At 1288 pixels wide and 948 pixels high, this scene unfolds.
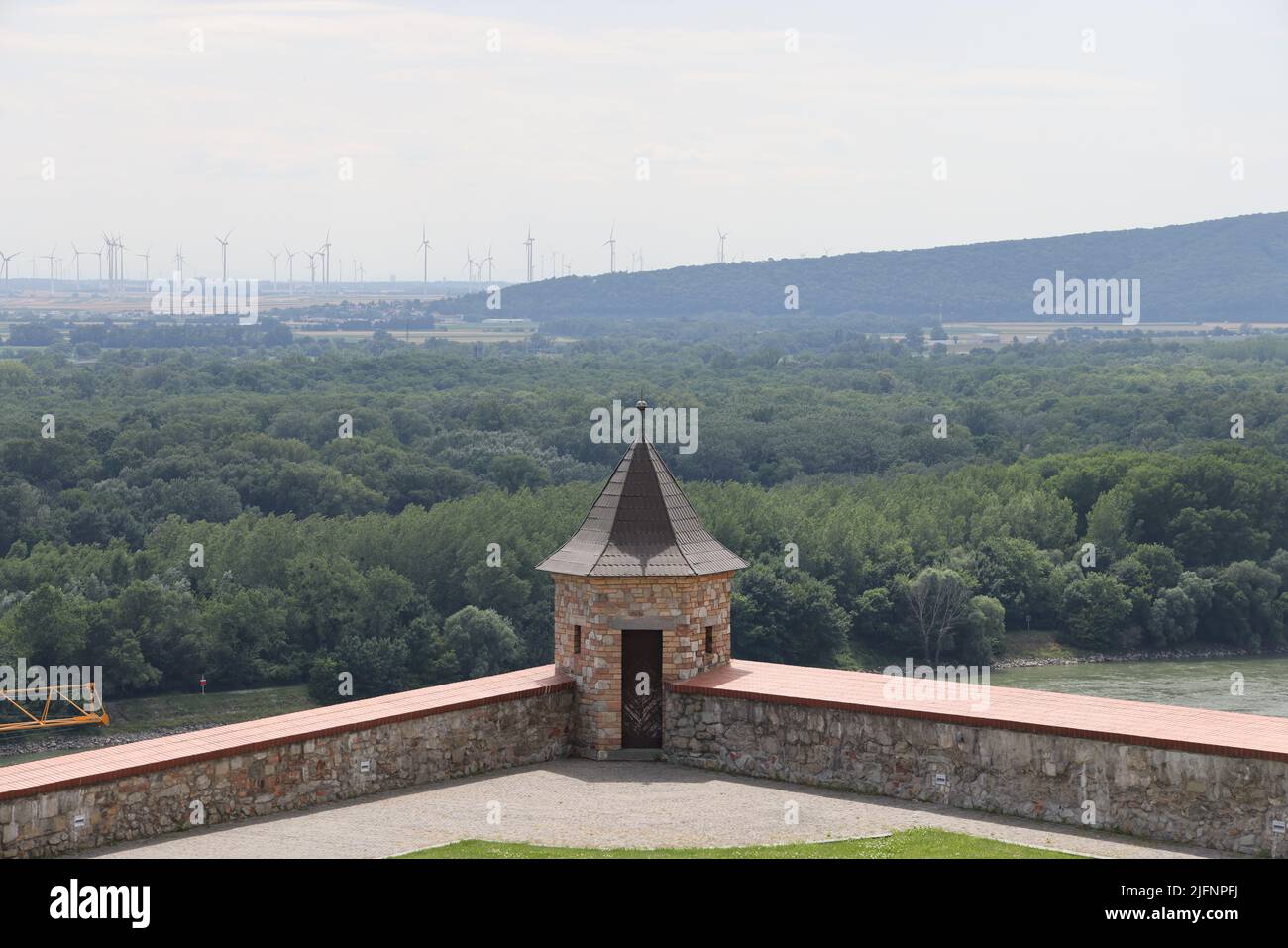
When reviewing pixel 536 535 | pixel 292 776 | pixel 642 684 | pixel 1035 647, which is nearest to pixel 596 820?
pixel 642 684

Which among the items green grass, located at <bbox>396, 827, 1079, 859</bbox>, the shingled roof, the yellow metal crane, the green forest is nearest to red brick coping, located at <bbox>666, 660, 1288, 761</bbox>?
the shingled roof

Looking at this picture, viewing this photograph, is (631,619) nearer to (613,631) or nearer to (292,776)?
(613,631)

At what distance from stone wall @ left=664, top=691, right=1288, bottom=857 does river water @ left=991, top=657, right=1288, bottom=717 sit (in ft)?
128

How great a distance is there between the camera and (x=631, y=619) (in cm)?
2350

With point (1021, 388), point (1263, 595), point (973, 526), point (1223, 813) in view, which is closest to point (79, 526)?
point (973, 526)

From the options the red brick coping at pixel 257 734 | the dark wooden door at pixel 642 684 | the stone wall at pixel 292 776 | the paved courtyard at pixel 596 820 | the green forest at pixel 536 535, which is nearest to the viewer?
the stone wall at pixel 292 776

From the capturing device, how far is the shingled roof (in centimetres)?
2350

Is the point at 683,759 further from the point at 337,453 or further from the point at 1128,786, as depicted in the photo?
the point at 337,453

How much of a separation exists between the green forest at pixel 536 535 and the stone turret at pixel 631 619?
162ft

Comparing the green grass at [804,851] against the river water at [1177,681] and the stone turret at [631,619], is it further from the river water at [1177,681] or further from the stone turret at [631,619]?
the river water at [1177,681]

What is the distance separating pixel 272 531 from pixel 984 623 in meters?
32.0

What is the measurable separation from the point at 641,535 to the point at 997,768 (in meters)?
5.67

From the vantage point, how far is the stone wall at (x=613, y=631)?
23.5 meters

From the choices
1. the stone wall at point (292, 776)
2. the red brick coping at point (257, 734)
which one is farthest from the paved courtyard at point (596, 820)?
the red brick coping at point (257, 734)
